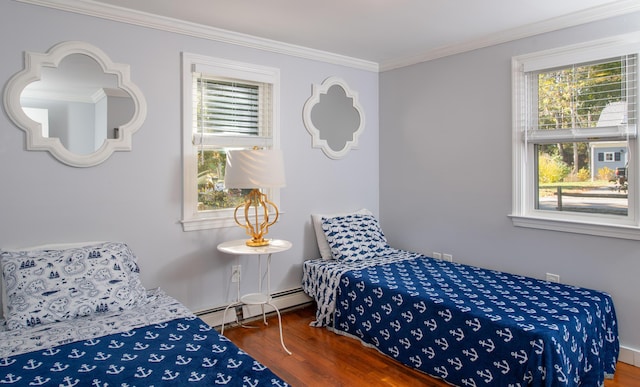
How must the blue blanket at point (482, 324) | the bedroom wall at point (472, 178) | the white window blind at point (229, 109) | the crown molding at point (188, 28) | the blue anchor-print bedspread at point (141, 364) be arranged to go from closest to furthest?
the blue anchor-print bedspread at point (141, 364) → the blue blanket at point (482, 324) → the crown molding at point (188, 28) → the bedroom wall at point (472, 178) → the white window blind at point (229, 109)

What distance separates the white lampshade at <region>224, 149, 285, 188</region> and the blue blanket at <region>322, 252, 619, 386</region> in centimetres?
98

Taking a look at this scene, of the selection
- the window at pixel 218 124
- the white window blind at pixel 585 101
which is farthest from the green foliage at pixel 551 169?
the window at pixel 218 124

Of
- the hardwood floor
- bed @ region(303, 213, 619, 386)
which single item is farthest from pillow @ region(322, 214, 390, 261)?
the hardwood floor

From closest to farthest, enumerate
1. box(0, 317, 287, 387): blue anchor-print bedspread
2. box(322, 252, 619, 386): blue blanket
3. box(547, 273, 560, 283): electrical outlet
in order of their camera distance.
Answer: box(0, 317, 287, 387): blue anchor-print bedspread < box(322, 252, 619, 386): blue blanket < box(547, 273, 560, 283): electrical outlet

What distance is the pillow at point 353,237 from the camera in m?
3.78

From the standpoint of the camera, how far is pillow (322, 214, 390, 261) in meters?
3.78

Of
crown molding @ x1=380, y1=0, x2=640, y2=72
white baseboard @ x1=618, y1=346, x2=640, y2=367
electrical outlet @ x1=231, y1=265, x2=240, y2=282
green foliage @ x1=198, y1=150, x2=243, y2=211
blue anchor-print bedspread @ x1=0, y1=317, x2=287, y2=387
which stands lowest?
white baseboard @ x1=618, y1=346, x2=640, y2=367

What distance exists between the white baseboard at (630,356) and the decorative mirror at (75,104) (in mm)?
3579

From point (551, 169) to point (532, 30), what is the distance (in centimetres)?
104

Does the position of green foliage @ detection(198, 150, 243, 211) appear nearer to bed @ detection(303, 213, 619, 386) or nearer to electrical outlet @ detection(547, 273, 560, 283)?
bed @ detection(303, 213, 619, 386)

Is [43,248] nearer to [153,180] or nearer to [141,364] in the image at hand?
[153,180]

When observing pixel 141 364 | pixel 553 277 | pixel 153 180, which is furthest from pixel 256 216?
pixel 553 277

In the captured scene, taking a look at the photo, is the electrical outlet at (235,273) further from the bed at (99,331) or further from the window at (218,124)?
the bed at (99,331)

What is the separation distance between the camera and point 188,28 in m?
3.24
